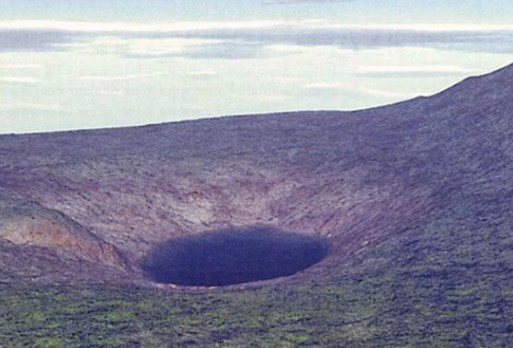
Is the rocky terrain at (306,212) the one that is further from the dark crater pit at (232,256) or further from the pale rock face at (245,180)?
the dark crater pit at (232,256)

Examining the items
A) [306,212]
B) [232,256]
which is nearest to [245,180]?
[306,212]

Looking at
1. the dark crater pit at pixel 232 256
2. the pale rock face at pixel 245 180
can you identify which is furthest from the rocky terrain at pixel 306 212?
the dark crater pit at pixel 232 256

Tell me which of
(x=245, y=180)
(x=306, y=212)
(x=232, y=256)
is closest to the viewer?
(x=232, y=256)

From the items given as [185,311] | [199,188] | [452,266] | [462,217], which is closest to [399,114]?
[199,188]

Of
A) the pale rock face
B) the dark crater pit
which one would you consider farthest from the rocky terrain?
the dark crater pit

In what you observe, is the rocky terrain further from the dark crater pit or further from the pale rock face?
the dark crater pit

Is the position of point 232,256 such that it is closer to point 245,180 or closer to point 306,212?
point 306,212
